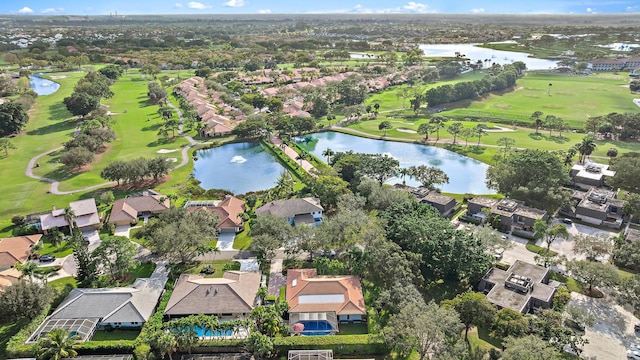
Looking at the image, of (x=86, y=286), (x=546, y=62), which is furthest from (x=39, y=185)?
(x=546, y=62)

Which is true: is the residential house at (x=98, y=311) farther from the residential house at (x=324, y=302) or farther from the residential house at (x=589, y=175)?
the residential house at (x=589, y=175)

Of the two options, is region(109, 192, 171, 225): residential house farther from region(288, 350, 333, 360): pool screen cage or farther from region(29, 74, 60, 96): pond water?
region(29, 74, 60, 96): pond water

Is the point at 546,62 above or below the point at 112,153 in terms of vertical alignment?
above

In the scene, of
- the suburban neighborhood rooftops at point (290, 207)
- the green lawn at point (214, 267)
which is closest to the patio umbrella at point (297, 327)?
the green lawn at point (214, 267)

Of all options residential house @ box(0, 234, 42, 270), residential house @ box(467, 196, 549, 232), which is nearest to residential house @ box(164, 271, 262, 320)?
residential house @ box(0, 234, 42, 270)

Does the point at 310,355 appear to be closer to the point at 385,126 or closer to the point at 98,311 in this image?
the point at 98,311

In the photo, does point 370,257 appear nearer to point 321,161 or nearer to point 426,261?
point 426,261
